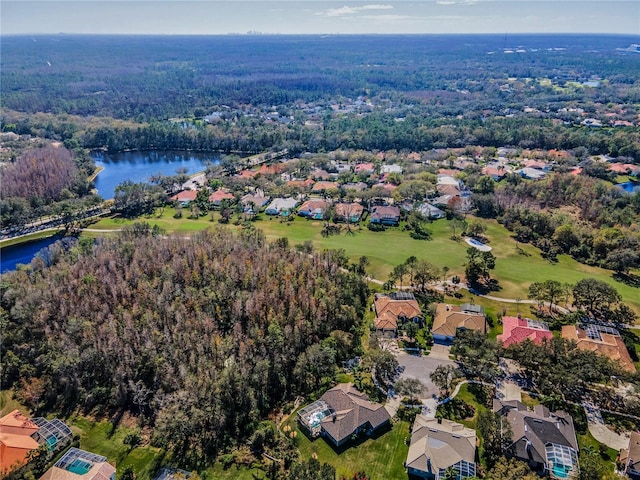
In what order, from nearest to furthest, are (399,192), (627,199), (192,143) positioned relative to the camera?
(627,199)
(399,192)
(192,143)

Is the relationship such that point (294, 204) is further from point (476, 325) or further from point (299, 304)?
point (476, 325)

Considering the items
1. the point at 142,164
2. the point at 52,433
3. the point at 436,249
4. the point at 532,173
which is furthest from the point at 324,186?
the point at 52,433

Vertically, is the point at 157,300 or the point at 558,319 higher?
the point at 157,300

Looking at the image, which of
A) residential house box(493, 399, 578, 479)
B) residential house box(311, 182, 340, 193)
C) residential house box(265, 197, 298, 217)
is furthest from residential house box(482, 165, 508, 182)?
residential house box(493, 399, 578, 479)

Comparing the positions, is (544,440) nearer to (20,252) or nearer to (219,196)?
(219,196)

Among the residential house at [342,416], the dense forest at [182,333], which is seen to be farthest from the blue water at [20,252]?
the residential house at [342,416]

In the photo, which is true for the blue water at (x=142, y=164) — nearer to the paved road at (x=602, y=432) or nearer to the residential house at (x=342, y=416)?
the residential house at (x=342, y=416)

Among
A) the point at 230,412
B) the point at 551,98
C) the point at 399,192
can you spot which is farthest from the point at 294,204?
the point at 551,98
